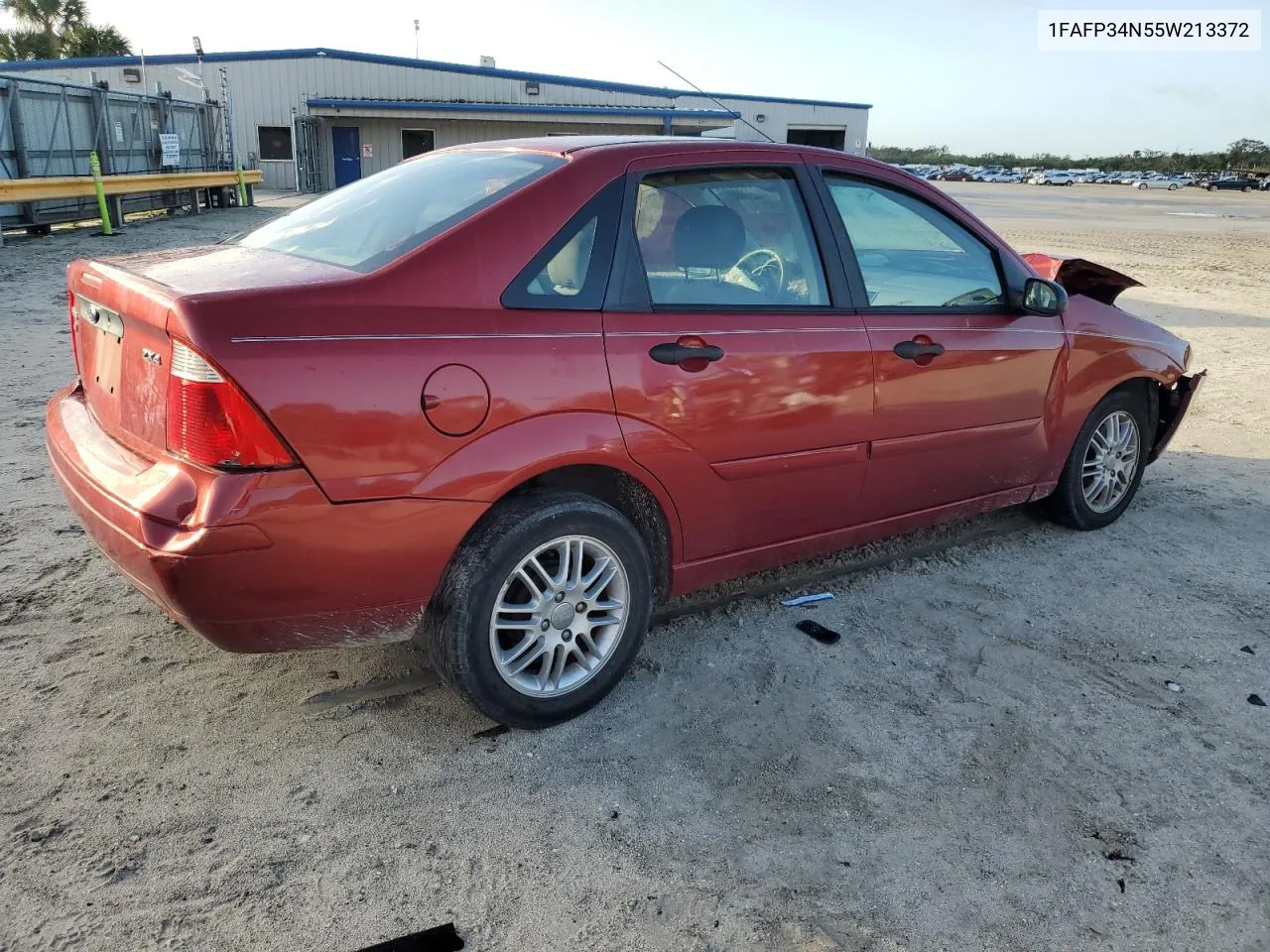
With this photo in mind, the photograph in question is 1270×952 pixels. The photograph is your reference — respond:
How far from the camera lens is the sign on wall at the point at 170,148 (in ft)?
70.7

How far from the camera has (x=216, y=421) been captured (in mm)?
2383

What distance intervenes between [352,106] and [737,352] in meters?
35.8

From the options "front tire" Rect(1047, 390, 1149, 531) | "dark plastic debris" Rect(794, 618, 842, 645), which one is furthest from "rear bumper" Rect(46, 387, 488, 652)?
"front tire" Rect(1047, 390, 1149, 531)

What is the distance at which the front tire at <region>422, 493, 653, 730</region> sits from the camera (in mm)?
2783

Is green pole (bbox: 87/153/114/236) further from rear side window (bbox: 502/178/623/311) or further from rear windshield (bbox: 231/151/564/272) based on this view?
rear side window (bbox: 502/178/623/311)

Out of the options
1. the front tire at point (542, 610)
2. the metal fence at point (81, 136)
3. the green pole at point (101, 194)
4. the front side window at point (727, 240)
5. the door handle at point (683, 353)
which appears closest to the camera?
the front tire at point (542, 610)

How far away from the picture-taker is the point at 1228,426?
697 centimetres

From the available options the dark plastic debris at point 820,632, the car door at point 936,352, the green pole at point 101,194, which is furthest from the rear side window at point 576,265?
the green pole at point 101,194

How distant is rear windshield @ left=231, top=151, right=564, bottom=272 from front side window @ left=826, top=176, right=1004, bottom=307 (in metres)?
1.28

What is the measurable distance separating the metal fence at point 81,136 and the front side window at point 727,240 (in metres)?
15.1

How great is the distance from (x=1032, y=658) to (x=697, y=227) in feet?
6.63

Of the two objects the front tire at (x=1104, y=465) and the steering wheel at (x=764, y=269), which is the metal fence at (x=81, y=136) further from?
the front tire at (x=1104, y=465)

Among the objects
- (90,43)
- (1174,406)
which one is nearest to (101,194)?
(1174,406)

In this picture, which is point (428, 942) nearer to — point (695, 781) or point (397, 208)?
point (695, 781)
